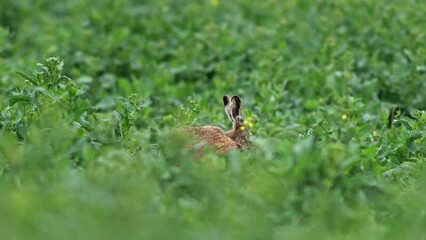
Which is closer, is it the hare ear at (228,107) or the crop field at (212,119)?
the crop field at (212,119)

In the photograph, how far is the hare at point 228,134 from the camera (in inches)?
256

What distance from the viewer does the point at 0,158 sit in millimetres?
5695

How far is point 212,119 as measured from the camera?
7.97 m

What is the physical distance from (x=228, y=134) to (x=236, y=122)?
0.46 feet

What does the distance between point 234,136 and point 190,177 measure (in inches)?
77.9

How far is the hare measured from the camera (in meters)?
6.51

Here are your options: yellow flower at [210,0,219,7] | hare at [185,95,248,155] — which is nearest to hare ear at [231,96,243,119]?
hare at [185,95,248,155]

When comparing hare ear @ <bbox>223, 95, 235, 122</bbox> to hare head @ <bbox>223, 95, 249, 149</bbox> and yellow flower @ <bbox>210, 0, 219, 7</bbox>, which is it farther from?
yellow flower @ <bbox>210, 0, 219, 7</bbox>

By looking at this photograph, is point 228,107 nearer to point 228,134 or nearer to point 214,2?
point 228,134

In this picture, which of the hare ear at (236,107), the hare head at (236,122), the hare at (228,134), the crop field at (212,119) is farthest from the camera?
the hare ear at (236,107)

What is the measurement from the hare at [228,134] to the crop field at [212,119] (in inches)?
3.2

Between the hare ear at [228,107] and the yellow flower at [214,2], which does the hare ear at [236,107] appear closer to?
the hare ear at [228,107]

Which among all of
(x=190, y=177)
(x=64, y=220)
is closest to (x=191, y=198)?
(x=190, y=177)

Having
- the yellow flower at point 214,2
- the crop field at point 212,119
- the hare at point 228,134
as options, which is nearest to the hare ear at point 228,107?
the hare at point 228,134
